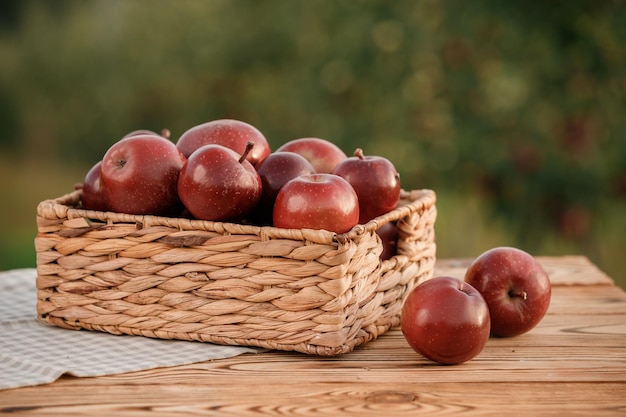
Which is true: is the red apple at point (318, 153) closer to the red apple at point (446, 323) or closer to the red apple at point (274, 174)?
the red apple at point (274, 174)

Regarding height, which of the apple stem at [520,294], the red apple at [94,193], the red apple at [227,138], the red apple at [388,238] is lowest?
the apple stem at [520,294]

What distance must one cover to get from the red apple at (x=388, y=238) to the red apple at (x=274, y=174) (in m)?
0.19

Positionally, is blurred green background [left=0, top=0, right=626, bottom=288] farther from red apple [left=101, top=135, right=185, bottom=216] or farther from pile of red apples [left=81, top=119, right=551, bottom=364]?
red apple [left=101, top=135, right=185, bottom=216]

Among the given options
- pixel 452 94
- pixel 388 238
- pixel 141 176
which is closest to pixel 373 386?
pixel 388 238

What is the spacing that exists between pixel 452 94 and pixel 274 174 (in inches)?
82.6

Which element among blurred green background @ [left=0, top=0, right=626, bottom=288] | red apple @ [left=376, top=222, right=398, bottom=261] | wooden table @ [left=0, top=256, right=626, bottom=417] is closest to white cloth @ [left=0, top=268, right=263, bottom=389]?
wooden table @ [left=0, top=256, right=626, bottom=417]

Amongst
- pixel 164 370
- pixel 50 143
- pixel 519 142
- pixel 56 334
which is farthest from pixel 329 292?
pixel 50 143

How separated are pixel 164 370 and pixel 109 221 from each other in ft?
1.06

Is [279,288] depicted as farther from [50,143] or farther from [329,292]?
[50,143]

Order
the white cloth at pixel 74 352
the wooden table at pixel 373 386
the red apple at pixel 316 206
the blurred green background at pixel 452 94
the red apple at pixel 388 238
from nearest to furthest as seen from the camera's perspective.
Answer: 1. the wooden table at pixel 373 386
2. the white cloth at pixel 74 352
3. the red apple at pixel 316 206
4. the red apple at pixel 388 238
5. the blurred green background at pixel 452 94

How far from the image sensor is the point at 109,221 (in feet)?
5.04

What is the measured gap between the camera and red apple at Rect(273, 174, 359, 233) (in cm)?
144

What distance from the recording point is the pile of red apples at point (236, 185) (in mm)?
1461

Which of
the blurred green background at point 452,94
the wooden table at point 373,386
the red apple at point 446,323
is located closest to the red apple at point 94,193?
the wooden table at point 373,386
